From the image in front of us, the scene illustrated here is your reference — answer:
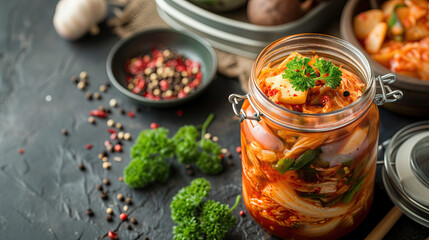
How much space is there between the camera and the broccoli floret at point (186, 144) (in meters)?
1.90

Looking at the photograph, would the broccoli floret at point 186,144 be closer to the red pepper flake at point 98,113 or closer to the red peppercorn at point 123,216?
the red peppercorn at point 123,216

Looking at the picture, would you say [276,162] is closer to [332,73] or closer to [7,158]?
[332,73]

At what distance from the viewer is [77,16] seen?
2453 millimetres

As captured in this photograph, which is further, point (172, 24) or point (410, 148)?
point (172, 24)

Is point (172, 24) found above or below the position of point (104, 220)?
above

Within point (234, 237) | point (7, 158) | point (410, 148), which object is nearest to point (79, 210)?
point (7, 158)

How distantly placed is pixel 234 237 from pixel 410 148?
0.76 meters

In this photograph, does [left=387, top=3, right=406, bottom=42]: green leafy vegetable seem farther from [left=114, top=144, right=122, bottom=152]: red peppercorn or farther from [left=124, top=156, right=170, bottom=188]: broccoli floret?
[left=114, top=144, right=122, bottom=152]: red peppercorn

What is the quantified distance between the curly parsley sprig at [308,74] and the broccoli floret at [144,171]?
77 centimetres

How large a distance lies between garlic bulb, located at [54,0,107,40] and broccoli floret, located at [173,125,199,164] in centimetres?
98

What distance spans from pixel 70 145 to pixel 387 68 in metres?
1.48

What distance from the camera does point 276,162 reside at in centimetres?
141

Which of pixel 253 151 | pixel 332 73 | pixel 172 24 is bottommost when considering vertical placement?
pixel 172 24

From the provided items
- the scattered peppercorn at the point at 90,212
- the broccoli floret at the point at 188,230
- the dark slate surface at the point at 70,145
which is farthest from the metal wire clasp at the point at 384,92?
the scattered peppercorn at the point at 90,212
